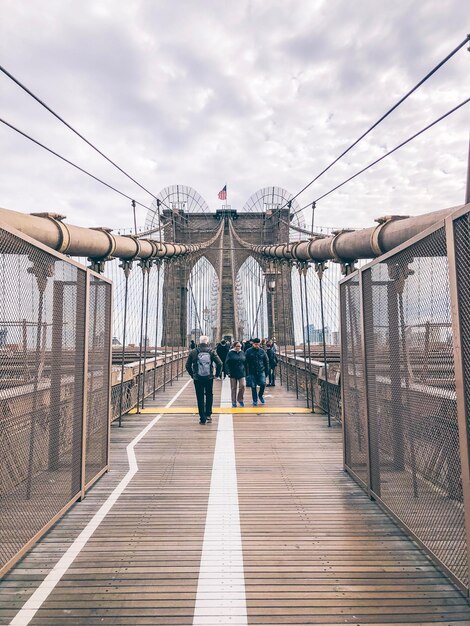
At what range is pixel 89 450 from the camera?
11.3 ft

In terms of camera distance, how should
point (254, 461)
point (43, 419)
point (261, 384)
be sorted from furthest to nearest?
1. point (261, 384)
2. point (254, 461)
3. point (43, 419)

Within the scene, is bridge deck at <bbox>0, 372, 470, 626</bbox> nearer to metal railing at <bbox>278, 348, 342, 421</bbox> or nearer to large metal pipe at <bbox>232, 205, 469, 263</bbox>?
metal railing at <bbox>278, 348, 342, 421</bbox>

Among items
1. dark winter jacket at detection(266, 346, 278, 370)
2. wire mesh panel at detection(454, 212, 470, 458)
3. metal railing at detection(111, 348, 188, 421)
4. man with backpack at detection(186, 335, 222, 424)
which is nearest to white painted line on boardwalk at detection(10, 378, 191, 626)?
man with backpack at detection(186, 335, 222, 424)

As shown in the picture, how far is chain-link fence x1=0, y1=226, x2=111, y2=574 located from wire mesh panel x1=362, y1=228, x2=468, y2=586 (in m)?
2.24

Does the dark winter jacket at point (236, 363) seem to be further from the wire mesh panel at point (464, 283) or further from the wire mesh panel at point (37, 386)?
the wire mesh panel at point (464, 283)

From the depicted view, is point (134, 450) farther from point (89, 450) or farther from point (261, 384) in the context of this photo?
point (261, 384)

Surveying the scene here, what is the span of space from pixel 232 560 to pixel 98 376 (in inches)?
83.1

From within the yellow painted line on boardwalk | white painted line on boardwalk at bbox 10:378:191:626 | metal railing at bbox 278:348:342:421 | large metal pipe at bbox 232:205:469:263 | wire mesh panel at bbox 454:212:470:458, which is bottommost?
white painted line on boardwalk at bbox 10:378:191:626

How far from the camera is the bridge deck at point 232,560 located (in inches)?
72.7

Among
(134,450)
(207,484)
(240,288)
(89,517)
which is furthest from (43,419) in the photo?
(240,288)

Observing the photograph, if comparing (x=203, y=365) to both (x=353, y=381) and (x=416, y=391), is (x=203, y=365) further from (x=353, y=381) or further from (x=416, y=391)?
(x=416, y=391)

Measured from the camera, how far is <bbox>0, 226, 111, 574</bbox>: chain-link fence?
82.1 inches

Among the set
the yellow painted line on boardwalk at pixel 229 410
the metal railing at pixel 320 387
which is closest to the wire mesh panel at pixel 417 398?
the metal railing at pixel 320 387

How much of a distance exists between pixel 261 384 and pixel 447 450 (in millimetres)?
5641
